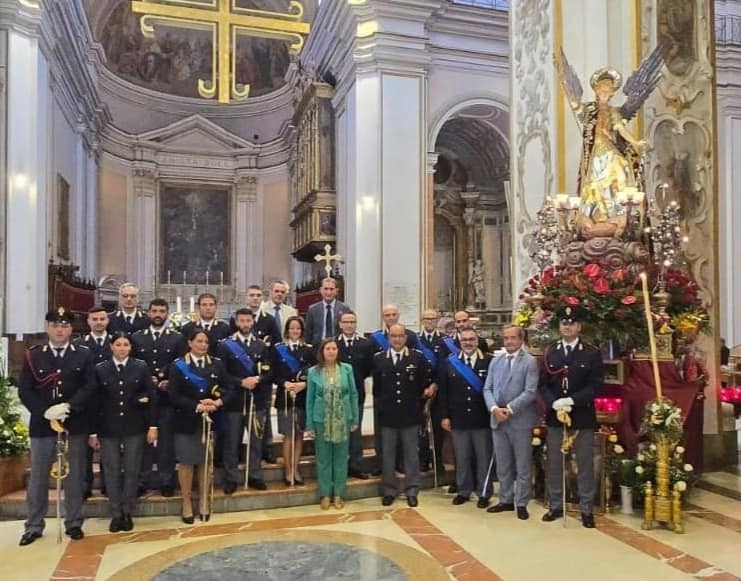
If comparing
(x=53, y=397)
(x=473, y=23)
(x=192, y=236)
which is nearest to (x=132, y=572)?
(x=53, y=397)

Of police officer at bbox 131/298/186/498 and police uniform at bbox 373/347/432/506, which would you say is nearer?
police officer at bbox 131/298/186/498

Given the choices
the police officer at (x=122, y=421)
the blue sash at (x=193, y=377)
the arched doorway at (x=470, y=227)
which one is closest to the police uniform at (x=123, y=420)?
the police officer at (x=122, y=421)

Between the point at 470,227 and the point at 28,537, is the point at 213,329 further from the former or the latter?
the point at 470,227

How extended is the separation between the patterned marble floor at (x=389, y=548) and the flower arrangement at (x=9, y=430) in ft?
2.19

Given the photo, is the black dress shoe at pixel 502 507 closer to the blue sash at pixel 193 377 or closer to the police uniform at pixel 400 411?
the police uniform at pixel 400 411

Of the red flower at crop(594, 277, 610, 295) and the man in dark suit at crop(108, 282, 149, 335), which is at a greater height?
the red flower at crop(594, 277, 610, 295)

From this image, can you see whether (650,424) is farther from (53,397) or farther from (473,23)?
(473,23)

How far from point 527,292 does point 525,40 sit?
12.2ft

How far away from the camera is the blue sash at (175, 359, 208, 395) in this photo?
5.76 metres

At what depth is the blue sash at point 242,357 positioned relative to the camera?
20.8 ft

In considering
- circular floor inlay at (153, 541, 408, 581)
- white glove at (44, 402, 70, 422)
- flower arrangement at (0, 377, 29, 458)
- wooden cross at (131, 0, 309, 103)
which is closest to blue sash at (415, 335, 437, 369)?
circular floor inlay at (153, 541, 408, 581)

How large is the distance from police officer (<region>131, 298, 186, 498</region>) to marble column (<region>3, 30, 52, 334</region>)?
6.89 meters

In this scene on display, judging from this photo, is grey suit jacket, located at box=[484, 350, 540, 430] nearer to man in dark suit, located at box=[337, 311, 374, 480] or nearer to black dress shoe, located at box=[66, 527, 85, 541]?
man in dark suit, located at box=[337, 311, 374, 480]

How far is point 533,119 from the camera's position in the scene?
28.1 ft
